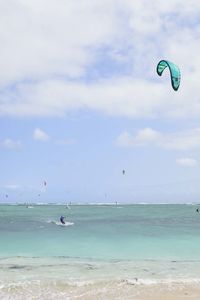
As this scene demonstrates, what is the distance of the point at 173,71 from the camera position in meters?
16.7

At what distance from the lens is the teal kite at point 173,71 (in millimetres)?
16122

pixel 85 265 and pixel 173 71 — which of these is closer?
pixel 173 71

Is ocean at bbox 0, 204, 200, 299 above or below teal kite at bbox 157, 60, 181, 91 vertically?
below

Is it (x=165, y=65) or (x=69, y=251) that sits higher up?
(x=165, y=65)

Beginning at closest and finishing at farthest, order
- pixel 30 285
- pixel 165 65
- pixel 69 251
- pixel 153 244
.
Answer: pixel 30 285 → pixel 165 65 → pixel 69 251 → pixel 153 244

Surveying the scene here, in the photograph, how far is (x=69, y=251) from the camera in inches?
880

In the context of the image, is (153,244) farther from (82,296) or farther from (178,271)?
(82,296)

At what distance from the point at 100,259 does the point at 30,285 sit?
6201mm

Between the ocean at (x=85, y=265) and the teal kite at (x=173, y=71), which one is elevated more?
the teal kite at (x=173, y=71)

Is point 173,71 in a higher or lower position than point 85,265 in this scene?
higher

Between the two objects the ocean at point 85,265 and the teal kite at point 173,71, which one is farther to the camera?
the teal kite at point 173,71

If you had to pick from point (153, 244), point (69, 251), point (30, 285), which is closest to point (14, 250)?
point (69, 251)

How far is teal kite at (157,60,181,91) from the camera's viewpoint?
16122 mm

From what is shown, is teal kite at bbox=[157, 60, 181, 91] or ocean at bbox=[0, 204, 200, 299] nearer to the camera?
ocean at bbox=[0, 204, 200, 299]
